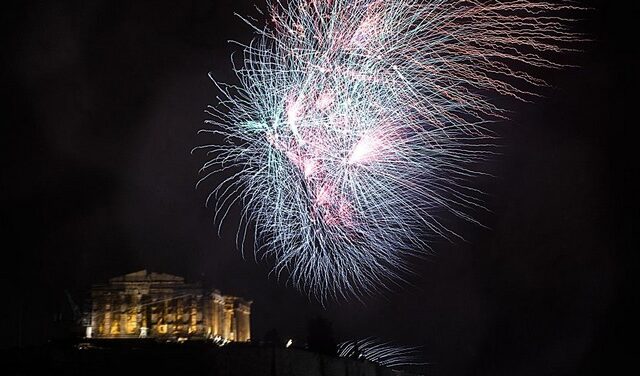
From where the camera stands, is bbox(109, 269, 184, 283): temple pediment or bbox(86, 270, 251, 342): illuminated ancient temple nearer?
bbox(86, 270, 251, 342): illuminated ancient temple

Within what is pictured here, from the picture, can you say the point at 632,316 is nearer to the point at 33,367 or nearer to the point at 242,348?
the point at 242,348

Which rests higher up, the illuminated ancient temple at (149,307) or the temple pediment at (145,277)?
the temple pediment at (145,277)

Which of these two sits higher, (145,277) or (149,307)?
(145,277)

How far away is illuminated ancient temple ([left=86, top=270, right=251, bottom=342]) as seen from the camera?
87125mm

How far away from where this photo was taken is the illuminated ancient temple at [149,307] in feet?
286

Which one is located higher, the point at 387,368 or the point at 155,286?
the point at 155,286

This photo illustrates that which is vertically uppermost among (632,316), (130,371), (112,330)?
(112,330)

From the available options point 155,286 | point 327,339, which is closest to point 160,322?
point 155,286

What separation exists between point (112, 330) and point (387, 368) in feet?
120

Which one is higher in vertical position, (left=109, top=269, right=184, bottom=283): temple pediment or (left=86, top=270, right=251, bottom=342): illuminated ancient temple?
(left=109, top=269, right=184, bottom=283): temple pediment

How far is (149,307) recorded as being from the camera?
88.0 m

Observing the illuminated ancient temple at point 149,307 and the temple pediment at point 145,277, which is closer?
the illuminated ancient temple at point 149,307

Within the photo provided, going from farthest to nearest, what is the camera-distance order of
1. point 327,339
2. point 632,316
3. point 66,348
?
point 327,339
point 632,316
point 66,348

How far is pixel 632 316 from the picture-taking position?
173 feet
